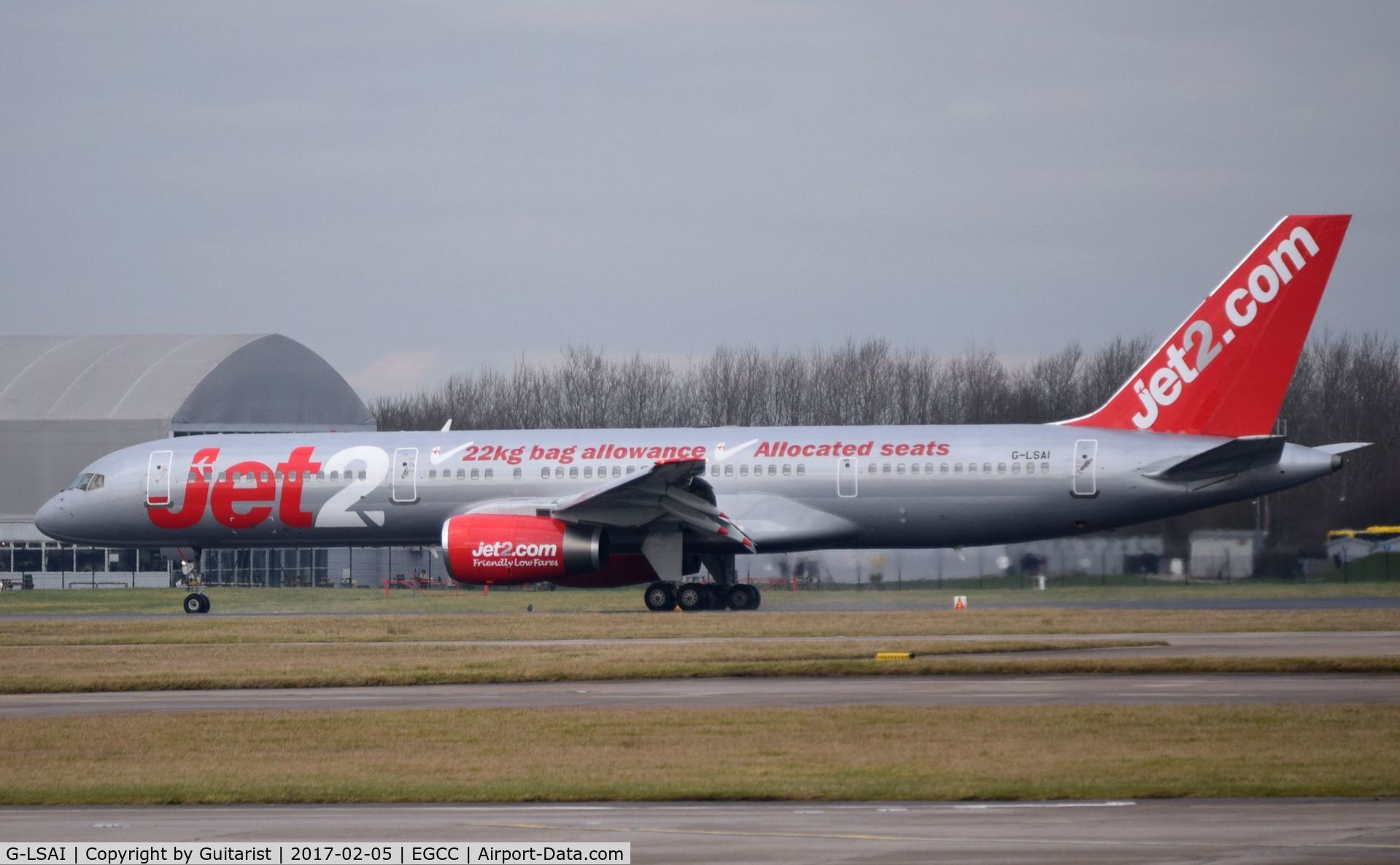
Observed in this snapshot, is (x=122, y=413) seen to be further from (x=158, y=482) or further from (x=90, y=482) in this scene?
(x=158, y=482)

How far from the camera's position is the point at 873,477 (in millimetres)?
32688

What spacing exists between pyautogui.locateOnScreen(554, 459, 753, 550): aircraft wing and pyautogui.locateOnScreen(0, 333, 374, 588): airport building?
97.6ft

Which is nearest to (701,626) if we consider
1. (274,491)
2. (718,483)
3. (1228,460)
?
(718,483)

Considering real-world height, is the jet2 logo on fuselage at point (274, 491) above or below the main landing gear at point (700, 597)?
above

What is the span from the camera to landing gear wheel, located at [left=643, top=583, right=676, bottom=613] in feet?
109

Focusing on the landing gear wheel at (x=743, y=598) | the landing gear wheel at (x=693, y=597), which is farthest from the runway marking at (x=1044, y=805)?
the landing gear wheel at (x=743, y=598)

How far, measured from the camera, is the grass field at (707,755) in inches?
451

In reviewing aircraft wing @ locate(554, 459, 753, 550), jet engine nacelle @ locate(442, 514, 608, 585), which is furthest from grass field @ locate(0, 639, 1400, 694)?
aircraft wing @ locate(554, 459, 753, 550)

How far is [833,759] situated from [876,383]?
6223cm

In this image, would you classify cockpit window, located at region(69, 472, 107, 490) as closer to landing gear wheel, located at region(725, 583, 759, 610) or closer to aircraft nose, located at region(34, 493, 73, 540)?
aircraft nose, located at region(34, 493, 73, 540)

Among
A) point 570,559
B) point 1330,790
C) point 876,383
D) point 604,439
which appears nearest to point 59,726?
point 1330,790

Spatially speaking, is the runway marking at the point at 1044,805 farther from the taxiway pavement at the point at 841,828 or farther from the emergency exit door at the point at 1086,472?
the emergency exit door at the point at 1086,472

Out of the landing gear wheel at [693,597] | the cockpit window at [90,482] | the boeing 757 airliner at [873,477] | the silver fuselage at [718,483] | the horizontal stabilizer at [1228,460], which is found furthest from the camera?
the cockpit window at [90,482]

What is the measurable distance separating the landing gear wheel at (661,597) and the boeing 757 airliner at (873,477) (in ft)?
0.12
